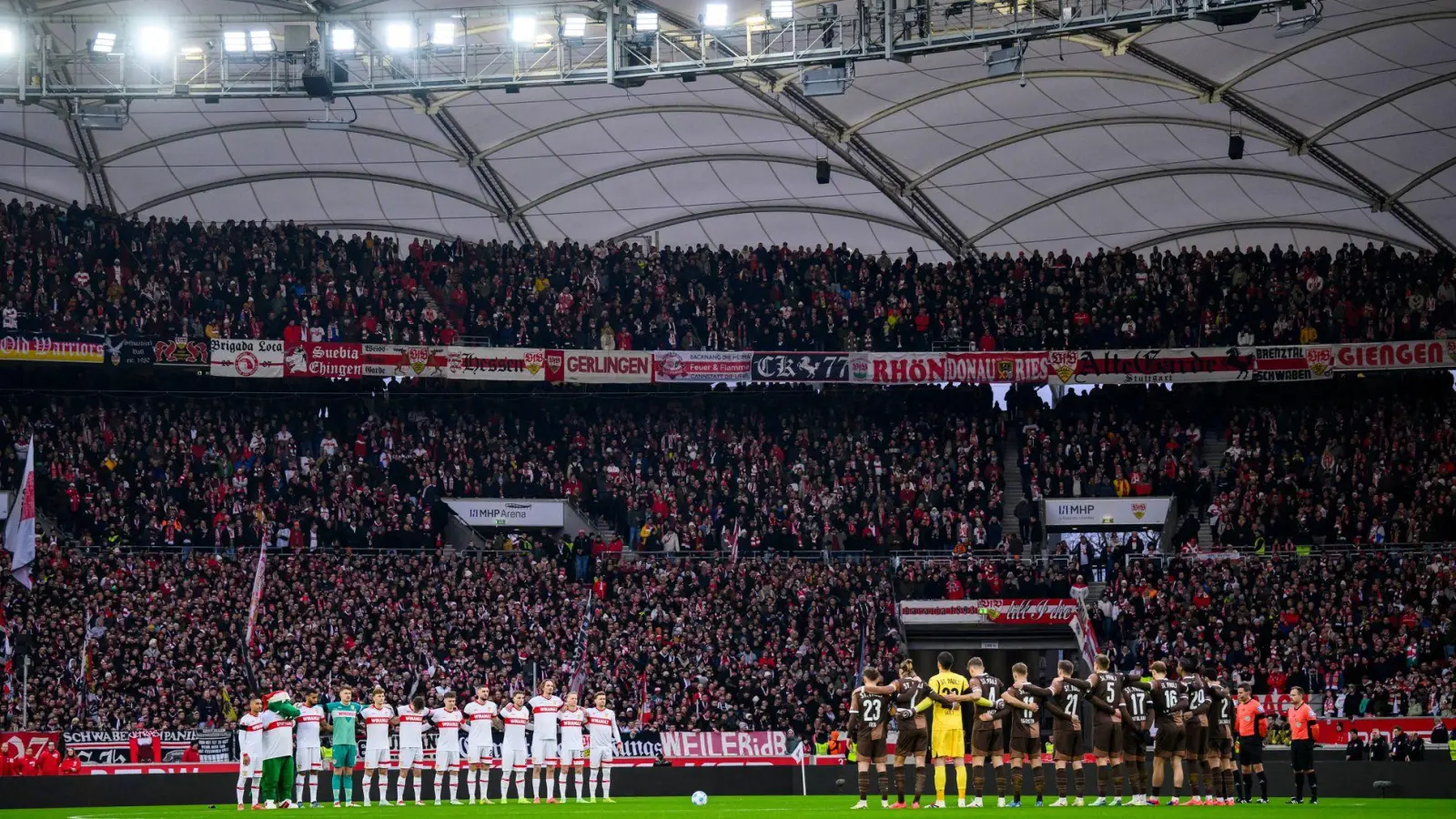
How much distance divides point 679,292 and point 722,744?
18.8 meters

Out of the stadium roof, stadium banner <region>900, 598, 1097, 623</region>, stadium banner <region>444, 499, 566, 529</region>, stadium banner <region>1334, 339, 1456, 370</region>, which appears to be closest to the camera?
the stadium roof

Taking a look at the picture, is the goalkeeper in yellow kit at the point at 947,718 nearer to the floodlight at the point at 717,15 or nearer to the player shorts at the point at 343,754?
the player shorts at the point at 343,754

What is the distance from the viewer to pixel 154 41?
3706 cm

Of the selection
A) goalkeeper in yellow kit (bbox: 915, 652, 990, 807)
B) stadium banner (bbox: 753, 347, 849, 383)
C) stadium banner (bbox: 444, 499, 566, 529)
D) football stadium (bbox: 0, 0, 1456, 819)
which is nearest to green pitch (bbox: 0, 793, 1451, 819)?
goalkeeper in yellow kit (bbox: 915, 652, 990, 807)

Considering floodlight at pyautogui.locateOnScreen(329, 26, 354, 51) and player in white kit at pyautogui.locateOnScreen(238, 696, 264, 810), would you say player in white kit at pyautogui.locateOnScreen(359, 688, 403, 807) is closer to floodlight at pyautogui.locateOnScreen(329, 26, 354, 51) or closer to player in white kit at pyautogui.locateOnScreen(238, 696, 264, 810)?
player in white kit at pyautogui.locateOnScreen(238, 696, 264, 810)

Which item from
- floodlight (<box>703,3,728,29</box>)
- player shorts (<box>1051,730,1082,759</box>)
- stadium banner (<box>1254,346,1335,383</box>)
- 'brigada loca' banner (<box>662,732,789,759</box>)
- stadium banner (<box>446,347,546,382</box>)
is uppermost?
floodlight (<box>703,3,728,29</box>)

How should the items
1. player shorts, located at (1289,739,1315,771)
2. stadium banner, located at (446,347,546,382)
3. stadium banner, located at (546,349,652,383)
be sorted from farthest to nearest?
1. stadium banner, located at (546,349,652,383)
2. stadium banner, located at (446,347,546,382)
3. player shorts, located at (1289,739,1315,771)

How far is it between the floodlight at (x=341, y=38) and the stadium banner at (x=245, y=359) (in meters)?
13.5

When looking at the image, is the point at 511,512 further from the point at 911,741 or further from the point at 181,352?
the point at 911,741

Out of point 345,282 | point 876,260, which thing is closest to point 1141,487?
point 876,260

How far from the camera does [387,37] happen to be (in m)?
37.6

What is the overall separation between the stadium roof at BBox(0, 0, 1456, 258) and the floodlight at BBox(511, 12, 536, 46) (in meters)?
4.80

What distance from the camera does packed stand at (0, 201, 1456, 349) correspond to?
48.8 metres

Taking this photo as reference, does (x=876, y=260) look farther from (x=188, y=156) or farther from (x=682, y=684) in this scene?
(x=188, y=156)
